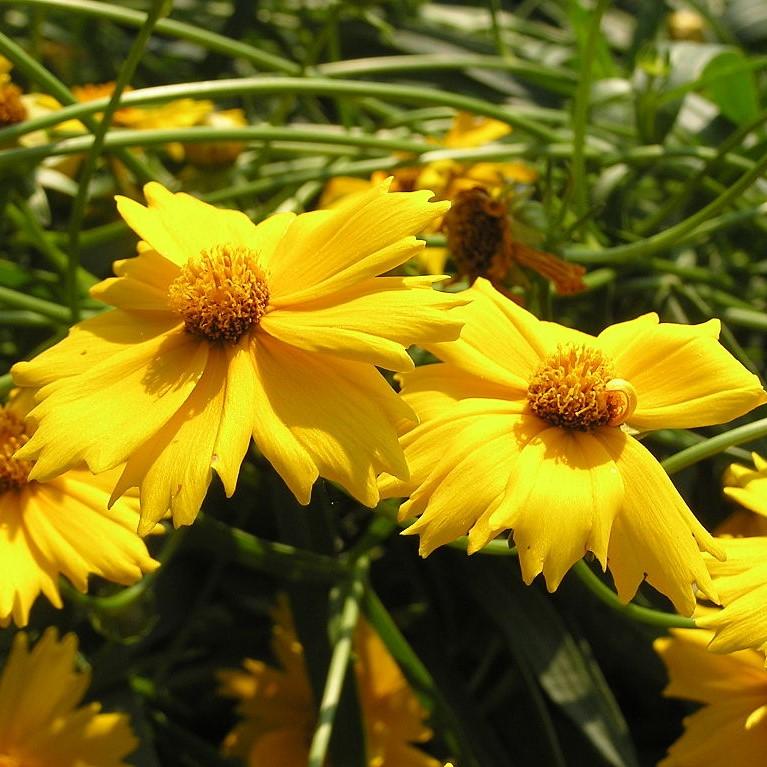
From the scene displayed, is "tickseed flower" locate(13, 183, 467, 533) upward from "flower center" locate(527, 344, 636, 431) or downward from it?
upward

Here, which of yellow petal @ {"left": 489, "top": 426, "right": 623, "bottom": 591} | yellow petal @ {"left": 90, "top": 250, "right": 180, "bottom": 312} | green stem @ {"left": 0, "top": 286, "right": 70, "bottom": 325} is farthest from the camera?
green stem @ {"left": 0, "top": 286, "right": 70, "bottom": 325}

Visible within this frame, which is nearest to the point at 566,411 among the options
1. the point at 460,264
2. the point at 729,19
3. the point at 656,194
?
the point at 460,264

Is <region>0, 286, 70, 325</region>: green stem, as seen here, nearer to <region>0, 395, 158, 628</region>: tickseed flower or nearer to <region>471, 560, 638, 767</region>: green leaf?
<region>0, 395, 158, 628</region>: tickseed flower

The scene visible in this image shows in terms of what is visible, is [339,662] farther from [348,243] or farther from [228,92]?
[228,92]

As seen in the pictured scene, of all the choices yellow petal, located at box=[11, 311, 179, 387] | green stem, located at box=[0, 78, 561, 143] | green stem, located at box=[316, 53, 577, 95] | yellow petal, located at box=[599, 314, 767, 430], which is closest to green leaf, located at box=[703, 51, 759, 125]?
green stem, located at box=[316, 53, 577, 95]

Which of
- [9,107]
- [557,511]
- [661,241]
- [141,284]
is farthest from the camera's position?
[9,107]

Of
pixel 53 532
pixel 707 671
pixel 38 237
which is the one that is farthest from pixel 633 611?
pixel 38 237
